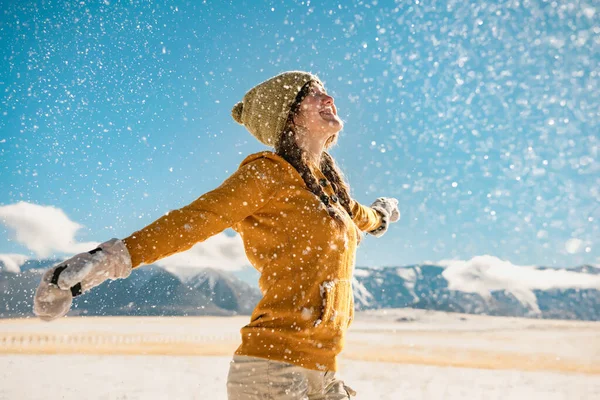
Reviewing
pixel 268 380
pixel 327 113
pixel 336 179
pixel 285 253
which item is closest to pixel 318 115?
pixel 327 113

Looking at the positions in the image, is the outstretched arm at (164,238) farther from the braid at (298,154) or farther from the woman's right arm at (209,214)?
the braid at (298,154)

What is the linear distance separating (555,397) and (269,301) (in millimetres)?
9022

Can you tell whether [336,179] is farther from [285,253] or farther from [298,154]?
[285,253]

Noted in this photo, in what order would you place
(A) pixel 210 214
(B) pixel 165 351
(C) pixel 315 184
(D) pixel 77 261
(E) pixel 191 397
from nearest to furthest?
(D) pixel 77 261 → (A) pixel 210 214 → (C) pixel 315 184 → (E) pixel 191 397 → (B) pixel 165 351

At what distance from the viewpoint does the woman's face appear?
2.16m

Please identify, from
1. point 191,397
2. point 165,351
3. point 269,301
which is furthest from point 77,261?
point 165,351

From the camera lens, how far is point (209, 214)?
4.91 ft

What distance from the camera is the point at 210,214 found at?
1501 millimetres

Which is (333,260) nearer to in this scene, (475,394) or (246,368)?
(246,368)

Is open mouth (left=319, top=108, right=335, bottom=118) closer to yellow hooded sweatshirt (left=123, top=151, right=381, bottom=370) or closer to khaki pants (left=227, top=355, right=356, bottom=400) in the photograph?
yellow hooded sweatshirt (left=123, top=151, right=381, bottom=370)

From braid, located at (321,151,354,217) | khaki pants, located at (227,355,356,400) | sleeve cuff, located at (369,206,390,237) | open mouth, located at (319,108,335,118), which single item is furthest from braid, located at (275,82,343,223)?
sleeve cuff, located at (369,206,390,237)

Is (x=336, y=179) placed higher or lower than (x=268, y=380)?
higher

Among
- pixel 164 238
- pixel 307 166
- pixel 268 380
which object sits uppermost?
pixel 307 166

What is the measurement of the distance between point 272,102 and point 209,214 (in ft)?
3.06
